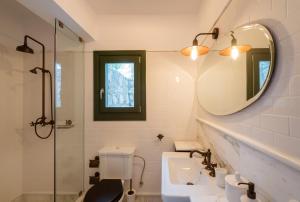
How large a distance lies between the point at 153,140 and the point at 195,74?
1050 mm

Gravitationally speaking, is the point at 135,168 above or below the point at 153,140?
below

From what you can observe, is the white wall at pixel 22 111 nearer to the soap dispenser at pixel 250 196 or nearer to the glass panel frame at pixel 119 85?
the glass panel frame at pixel 119 85

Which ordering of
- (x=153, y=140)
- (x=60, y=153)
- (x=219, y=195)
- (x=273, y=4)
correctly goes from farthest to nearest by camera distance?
(x=153, y=140), (x=60, y=153), (x=219, y=195), (x=273, y=4)

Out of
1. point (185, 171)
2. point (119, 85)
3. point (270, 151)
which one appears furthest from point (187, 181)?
point (119, 85)

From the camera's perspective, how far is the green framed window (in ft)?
7.63

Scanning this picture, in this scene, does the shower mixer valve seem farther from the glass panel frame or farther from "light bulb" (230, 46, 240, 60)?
"light bulb" (230, 46, 240, 60)

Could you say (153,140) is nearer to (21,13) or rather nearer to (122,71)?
(122,71)

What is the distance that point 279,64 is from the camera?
77 cm

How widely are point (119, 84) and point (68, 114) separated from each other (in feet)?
2.39

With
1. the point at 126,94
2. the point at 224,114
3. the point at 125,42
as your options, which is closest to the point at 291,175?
the point at 224,114

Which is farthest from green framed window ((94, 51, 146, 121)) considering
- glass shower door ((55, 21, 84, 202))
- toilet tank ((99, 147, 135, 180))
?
toilet tank ((99, 147, 135, 180))

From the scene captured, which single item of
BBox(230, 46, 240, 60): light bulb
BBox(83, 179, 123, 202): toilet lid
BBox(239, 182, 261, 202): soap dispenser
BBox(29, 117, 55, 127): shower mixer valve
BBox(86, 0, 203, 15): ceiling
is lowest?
BBox(83, 179, 123, 202): toilet lid

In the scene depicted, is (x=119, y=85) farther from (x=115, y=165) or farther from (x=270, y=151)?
(x=270, y=151)

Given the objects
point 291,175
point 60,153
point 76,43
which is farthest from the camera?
point 76,43
